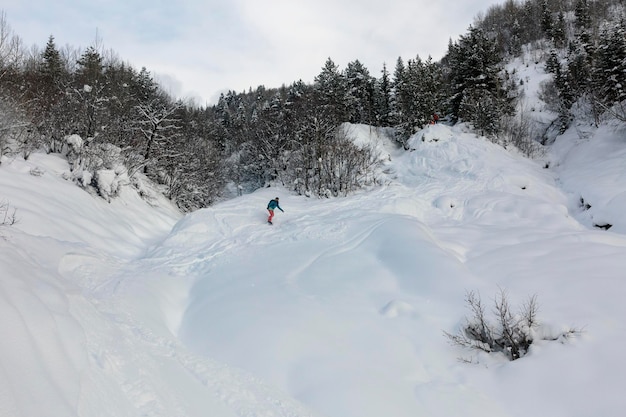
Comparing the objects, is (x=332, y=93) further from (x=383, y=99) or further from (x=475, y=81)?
(x=475, y=81)

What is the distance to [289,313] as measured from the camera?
25.6 feet

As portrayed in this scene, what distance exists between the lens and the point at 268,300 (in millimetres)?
8586

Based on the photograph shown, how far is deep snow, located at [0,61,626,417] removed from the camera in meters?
4.78

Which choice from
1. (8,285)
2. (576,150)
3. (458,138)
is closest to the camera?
(8,285)

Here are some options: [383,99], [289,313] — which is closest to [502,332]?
[289,313]

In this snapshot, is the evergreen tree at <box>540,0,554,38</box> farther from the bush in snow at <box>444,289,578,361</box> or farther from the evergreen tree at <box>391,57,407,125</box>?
the bush in snow at <box>444,289,578,361</box>

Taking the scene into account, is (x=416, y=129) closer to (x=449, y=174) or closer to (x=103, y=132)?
(x=449, y=174)

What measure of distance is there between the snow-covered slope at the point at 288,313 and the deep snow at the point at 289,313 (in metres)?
0.03

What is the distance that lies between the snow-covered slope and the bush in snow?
201 millimetres

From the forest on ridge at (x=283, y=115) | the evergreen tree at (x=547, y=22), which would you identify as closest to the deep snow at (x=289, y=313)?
the forest on ridge at (x=283, y=115)

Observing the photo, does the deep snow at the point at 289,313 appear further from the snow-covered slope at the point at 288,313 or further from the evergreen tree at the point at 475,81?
the evergreen tree at the point at 475,81

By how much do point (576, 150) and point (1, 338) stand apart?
31500 mm

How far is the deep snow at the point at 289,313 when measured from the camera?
4.78 metres

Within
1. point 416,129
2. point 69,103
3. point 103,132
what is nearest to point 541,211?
point 416,129
